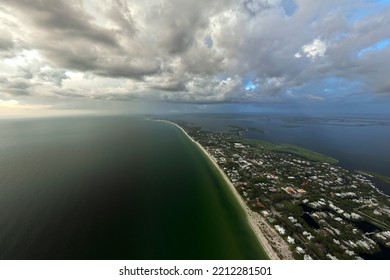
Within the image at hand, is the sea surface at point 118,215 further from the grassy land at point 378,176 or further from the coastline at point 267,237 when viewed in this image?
the grassy land at point 378,176

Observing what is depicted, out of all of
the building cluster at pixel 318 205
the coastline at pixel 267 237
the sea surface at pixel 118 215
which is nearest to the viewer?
the sea surface at pixel 118 215

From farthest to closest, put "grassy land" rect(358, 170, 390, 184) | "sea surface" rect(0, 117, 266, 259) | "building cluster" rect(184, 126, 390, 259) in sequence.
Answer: "grassy land" rect(358, 170, 390, 184), "building cluster" rect(184, 126, 390, 259), "sea surface" rect(0, 117, 266, 259)

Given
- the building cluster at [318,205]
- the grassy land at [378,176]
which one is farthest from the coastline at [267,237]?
the grassy land at [378,176]

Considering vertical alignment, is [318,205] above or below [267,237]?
below

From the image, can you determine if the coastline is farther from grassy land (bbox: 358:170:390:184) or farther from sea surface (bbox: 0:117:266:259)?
grassy land (bbox: 358:170:390:184)

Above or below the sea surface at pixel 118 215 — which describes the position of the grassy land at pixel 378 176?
above

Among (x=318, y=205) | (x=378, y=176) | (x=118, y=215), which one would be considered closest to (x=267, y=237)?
(x=318, y=205)

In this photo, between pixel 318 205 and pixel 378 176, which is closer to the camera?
pixel 318 205

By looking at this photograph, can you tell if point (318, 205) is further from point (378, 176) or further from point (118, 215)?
point (118, 215)

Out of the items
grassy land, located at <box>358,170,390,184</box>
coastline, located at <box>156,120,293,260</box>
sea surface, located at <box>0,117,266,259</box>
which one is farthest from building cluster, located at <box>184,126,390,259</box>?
sea surface, located at <box>0,117,266,259</box>

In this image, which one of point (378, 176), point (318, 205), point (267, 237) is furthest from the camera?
point (378, 176)

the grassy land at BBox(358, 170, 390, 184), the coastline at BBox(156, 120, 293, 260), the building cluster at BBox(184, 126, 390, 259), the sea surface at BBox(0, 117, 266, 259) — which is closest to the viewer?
the sea surface at BBox(0, 117, 266, 259)
